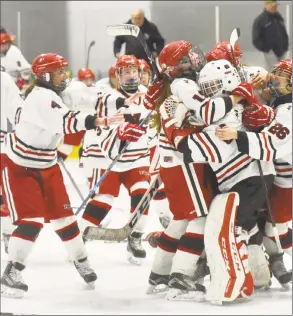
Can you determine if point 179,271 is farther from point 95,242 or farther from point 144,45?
point 95,242

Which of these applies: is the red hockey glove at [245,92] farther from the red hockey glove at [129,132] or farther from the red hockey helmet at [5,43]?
the red hockey helmet at [5,43]

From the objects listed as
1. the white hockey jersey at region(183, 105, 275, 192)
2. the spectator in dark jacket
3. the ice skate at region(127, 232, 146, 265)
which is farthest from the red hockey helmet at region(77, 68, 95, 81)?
the white hockey jersey at region(183, 105, 275, 192)

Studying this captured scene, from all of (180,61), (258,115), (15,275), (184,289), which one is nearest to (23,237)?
(15,275)

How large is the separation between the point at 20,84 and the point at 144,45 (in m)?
1.71

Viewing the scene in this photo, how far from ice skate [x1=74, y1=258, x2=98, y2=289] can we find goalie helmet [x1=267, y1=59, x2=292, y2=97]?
92 cm

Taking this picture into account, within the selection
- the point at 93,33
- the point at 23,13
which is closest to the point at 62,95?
the point at 93,33

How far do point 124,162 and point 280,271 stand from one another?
89 centimetres

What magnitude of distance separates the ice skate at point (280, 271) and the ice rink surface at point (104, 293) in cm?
3

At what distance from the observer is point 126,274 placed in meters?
3.67

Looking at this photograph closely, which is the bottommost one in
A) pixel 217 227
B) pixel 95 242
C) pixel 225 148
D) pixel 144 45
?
pixel 95 242

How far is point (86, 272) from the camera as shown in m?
3.48

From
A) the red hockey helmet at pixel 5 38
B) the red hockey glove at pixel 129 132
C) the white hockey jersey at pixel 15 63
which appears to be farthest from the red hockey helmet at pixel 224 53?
the red hockey helmet at pixel 5 38

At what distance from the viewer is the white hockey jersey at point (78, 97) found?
136 inches

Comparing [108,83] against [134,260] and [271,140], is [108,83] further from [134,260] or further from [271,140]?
[271,140]
